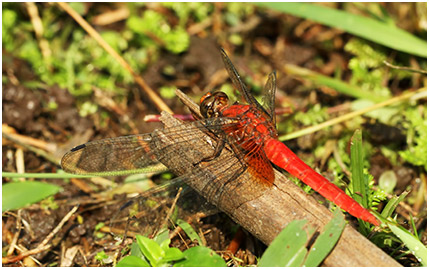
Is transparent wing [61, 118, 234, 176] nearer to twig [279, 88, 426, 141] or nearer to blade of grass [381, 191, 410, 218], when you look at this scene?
twig [279, 88, 426, 141]

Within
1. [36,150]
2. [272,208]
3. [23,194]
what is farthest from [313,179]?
[36,150]

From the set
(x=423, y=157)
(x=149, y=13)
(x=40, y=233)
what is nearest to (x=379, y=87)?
(x=423, y=157)

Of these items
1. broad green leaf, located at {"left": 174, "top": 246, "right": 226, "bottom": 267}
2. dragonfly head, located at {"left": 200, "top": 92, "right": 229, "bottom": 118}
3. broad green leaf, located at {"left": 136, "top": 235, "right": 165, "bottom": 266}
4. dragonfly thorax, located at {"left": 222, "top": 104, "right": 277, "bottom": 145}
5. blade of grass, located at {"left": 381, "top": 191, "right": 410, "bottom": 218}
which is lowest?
blade of grass, located at {"left": 381, "top": 191, "right": 410, "bottom": 218}

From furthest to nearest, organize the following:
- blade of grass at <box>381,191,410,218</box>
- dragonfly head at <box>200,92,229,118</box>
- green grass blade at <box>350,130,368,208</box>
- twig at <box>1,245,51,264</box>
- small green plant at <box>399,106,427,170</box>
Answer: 1. small green plant at <box>399,106,427,170</box>
2. dragonfly head at <box>200,92,229,118</box>
3. twig at <box>1,245,51,264</box>
4. green grass blade at <box>350,130,368,208</box>
5. blade of grass at <box>381,191,410,218</box>

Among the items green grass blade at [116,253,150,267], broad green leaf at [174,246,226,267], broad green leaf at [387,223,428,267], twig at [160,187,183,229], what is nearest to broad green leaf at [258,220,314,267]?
broad green leaf at [174,246,226,267]

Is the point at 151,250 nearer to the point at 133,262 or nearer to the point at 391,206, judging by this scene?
the point at 133,262

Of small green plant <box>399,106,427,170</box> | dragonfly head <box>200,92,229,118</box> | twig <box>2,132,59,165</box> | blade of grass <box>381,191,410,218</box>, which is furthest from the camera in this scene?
twig <box>2,132,59,165</box>
